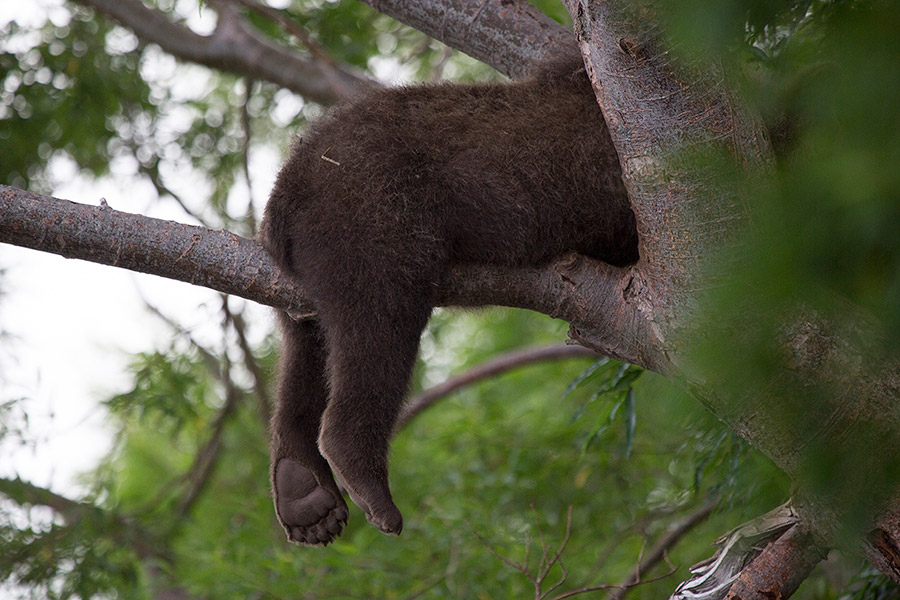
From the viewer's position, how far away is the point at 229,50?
6285 mm

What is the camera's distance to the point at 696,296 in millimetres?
2398

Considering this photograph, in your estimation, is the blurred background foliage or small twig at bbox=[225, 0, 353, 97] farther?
small twig at bbox=[225, 0, 353, 97]

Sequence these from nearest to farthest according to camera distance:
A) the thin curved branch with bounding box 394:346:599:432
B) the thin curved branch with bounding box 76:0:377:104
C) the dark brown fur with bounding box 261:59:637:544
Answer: the dark brown fur with bounding box 261:59:637:544 < the thin curved branch with bounding box 394:346:599:432 < the thin curved branch with bounding box 76:0:377:104

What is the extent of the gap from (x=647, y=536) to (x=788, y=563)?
2769 millimetres

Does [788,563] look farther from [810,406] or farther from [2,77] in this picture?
[2,77]

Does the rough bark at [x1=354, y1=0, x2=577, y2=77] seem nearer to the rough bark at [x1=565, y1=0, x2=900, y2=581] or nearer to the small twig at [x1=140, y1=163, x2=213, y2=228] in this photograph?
the rough bark at [x1=565, y1=0, x2=900, y2=581]

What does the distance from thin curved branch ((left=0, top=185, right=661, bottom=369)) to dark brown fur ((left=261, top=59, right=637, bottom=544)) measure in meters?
0.07

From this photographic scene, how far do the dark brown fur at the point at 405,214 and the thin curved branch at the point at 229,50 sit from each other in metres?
3.38

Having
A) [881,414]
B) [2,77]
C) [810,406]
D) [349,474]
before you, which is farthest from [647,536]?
[2,77]

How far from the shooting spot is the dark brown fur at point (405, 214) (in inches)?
109

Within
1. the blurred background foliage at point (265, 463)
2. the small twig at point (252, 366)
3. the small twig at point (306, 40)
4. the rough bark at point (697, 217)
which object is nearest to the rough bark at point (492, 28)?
the blurred background foliage at point (265, 463)

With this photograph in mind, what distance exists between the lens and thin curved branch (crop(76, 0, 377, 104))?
245 inches

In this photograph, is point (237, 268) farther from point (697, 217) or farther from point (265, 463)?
point (265, 463)

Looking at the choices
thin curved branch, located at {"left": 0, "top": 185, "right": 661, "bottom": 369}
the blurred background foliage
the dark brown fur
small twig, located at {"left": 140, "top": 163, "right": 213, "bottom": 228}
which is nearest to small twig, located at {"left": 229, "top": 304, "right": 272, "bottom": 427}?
the blurred background foliage
